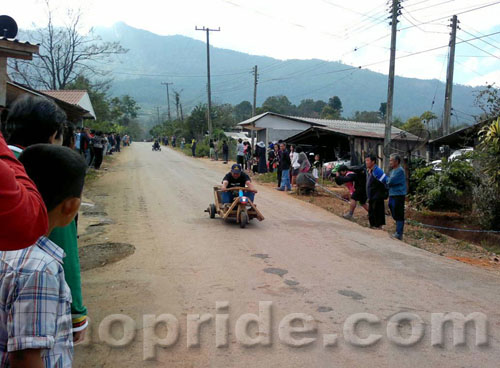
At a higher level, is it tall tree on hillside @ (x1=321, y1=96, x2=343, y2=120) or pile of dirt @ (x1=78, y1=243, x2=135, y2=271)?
tall tree on hillside @ (x1=321, y1=96, x2=343, y2=120)

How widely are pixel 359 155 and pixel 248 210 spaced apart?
11.6 meters

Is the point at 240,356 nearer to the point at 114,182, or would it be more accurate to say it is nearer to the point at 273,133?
the point at 114,182

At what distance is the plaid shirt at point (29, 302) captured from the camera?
5.21 feet

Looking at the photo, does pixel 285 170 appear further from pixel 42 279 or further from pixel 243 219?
pixel 42 279

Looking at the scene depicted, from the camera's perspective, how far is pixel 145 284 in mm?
5152

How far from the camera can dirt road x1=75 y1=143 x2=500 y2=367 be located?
11.7ft

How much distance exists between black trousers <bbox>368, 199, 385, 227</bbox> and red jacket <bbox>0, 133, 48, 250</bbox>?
30.2 feet

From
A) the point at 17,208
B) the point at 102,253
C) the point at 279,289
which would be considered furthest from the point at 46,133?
the point at 102,253

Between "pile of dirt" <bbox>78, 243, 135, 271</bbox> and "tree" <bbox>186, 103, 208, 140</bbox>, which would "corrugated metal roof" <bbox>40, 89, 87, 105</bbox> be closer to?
"pile of dirt" <bbox>78, 243, 135, 271</bbox>

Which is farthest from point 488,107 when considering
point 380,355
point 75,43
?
point 75,43

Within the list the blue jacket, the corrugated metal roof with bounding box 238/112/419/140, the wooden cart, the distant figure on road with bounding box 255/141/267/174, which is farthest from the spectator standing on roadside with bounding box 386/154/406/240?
the distant figure on road with bounding box 255/141/267/174

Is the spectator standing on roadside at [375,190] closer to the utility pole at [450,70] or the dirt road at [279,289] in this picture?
the dirt road at [279,289]

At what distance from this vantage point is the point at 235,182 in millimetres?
9508

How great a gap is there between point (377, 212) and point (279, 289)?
5.54 meters
